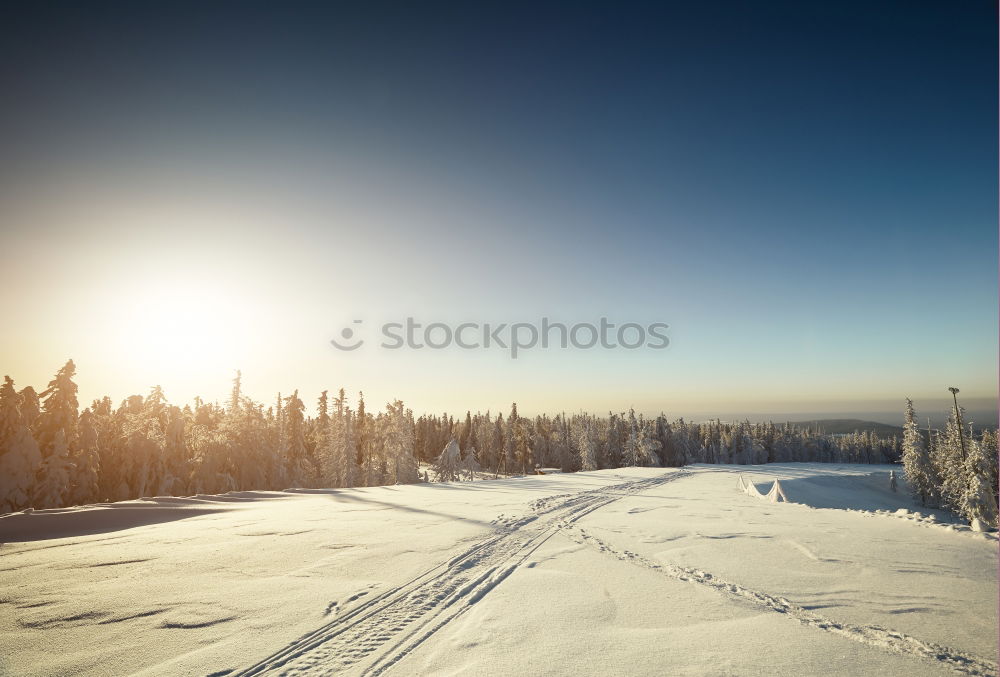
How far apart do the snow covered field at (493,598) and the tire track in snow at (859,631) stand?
0.03 metres

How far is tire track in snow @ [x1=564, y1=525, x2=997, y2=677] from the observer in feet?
16.6

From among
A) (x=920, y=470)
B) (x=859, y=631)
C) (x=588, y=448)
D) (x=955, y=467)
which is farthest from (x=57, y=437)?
(x=920, y=470)

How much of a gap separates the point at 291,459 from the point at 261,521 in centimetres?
4160

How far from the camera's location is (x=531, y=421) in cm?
11950

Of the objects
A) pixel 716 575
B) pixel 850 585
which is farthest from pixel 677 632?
pixel 850 585

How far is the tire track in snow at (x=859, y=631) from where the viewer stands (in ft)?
16.6

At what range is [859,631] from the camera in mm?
5812

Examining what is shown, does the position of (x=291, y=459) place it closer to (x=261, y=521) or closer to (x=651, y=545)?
(x=261, y=521)

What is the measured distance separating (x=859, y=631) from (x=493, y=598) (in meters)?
5.51

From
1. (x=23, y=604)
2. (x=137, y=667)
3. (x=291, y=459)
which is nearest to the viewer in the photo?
(x=137, y=667)

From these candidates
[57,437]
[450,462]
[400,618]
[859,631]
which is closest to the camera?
[859,631]

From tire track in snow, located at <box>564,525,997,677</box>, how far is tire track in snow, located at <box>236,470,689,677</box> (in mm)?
3783

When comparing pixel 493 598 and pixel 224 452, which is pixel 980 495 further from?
pixel 224 452

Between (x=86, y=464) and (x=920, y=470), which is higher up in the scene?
(x=86, y=464)
